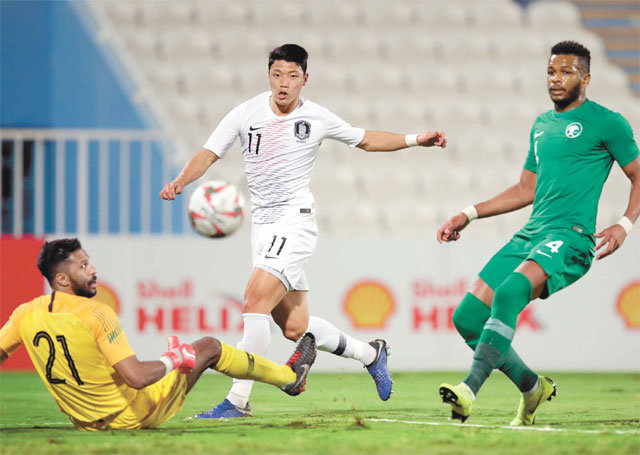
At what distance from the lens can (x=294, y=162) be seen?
6.27 meters

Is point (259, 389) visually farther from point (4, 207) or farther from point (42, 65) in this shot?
point (42, 65)

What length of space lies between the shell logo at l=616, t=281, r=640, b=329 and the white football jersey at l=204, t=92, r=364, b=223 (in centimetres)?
574

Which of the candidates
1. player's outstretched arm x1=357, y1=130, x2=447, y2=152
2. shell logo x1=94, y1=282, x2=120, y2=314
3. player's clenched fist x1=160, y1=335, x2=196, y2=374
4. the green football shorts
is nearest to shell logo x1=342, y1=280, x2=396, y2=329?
shell logo x1=94, y1=282, x2=120, y2=314

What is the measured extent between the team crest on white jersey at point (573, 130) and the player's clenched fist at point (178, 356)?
228cm

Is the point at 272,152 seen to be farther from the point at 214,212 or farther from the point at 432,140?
the point at 432,140

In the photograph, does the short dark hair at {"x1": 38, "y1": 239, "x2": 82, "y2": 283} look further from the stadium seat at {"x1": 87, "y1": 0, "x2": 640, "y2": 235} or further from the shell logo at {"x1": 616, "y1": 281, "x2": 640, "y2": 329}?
the stadium seat at {"x1": 87, "y1": 0, "x2": 640, "y2": 235}

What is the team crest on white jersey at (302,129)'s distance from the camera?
247 inches

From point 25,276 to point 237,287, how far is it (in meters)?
2.16

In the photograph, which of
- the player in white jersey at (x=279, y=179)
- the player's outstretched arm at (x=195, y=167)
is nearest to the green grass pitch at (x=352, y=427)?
the player in white jersey at (x=279, y=179)

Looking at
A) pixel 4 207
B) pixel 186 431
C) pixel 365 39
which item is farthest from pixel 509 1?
pixel 186 431

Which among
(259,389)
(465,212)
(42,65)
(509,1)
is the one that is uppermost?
(509,1)

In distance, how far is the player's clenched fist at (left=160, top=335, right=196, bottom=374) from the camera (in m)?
4.85

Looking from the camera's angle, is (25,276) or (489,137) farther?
(489,137)

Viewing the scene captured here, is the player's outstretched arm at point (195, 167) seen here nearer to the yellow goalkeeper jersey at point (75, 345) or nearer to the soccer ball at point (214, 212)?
the soccer ball at point (214, 212)
